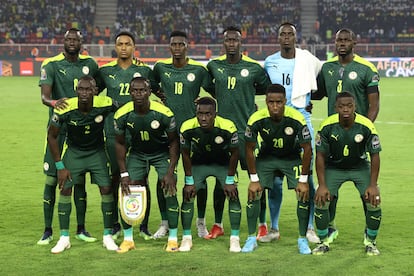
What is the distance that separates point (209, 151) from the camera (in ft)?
27.9

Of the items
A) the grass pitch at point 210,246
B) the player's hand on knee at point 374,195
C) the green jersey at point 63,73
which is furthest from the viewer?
the green jersey at point 63,73

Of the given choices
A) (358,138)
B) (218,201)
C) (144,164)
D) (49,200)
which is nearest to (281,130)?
(358,138)

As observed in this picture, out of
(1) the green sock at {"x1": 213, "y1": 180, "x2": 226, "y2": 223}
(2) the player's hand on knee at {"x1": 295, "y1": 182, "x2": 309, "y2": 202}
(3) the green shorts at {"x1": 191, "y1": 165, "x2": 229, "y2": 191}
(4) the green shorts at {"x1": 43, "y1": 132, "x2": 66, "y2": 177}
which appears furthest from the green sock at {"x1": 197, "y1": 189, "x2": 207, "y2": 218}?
(4) the green shorts at {"x1": 43, "y1": 132, "x2": 66, "y2": 177}

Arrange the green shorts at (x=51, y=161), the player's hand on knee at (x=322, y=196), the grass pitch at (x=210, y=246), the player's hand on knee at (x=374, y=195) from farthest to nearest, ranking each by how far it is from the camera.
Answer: the green shorts at (x=51, y=161), the player's hand on knee at (x=322, y=196), the player's hand on knee at (x=374, y=195), the grass pitch at (x=210, y=246)

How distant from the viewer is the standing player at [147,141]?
8305 millimetres

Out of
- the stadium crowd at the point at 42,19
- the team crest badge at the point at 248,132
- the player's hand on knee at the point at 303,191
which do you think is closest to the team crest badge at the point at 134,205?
the team crest badge at the point at 248,132

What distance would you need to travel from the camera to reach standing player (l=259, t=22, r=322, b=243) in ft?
28.8

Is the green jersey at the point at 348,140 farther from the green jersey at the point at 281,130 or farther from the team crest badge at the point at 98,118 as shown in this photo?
the team crest badge at the point at 98,118

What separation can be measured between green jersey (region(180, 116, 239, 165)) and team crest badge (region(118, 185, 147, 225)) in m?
0.67

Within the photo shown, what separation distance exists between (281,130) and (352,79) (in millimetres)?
1021

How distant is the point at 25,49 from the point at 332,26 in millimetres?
A: 18799

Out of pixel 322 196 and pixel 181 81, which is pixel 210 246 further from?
pixel 181 81

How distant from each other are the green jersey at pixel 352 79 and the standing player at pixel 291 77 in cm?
20

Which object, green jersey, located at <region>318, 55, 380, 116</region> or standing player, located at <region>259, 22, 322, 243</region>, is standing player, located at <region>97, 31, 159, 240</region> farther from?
green jersey, located at <region>318, 55, 380, 116</region>
